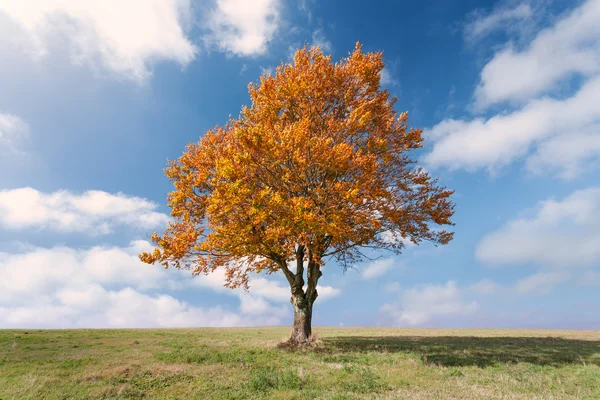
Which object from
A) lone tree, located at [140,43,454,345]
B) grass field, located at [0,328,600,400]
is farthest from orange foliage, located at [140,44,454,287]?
grass field, located at [0,328,600,400]

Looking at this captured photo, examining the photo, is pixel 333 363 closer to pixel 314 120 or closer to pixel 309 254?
pixel 309 254

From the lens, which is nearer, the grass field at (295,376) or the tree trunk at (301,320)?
the grass field at (295,376)

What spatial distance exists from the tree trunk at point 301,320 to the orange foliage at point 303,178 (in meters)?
2.05

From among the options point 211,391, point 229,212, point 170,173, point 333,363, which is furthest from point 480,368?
point 170,173

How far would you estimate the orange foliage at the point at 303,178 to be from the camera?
59.4 ft

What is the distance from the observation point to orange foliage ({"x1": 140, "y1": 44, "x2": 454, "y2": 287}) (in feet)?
59.4

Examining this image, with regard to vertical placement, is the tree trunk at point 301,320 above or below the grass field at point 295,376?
above

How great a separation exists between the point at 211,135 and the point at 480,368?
2147cm

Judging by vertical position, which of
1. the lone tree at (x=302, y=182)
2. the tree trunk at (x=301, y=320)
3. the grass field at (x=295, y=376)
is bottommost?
the grass field at (x=295, y=376)

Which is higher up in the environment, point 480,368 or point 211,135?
point 211,135

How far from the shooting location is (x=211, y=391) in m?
11.1

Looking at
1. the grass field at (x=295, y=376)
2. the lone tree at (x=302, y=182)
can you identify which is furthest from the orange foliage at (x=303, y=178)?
the grass field at (x=295, y=376)

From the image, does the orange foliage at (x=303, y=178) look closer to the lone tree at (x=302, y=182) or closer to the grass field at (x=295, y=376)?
the lone tree at (x=302, y=182)

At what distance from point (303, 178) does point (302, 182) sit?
1.08 m
